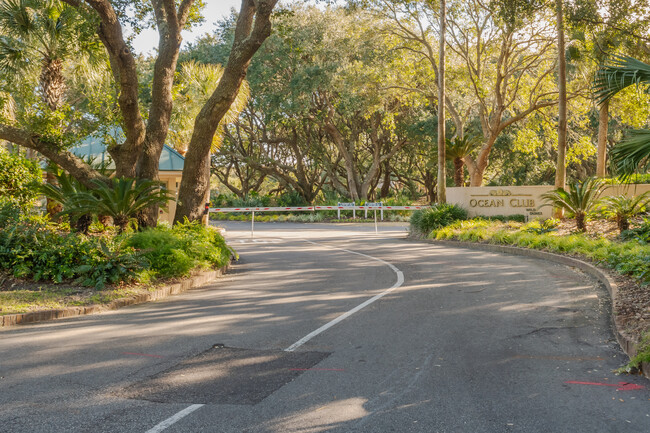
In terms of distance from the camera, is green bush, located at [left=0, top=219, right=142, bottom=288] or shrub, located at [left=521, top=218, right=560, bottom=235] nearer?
green bush, located at [left=0, top=219, right=142, bottom=288]

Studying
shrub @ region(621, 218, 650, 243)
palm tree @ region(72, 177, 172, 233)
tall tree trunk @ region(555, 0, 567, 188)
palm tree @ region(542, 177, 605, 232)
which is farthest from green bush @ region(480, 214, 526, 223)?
palm tree @ region(72, 177, 172, 233)

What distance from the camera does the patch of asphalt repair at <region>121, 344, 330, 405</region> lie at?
4.92 m

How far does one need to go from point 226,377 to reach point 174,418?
1.07m

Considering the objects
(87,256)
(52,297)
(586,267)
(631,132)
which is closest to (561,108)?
(586,267)

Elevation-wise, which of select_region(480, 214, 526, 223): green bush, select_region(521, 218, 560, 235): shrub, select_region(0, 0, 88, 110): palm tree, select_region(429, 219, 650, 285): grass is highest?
select_region(0, 0, 88, 110): palm tree

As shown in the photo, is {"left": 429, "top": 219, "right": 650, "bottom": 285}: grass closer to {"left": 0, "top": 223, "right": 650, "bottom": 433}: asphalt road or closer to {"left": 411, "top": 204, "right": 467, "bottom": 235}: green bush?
{"left": 411, "top": 204, "right": 467, "bottom": 235}: green bush

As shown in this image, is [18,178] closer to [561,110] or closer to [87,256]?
[87,256]

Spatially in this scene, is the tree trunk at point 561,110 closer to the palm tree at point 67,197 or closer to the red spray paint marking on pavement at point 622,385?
the palm tree at point 67,197

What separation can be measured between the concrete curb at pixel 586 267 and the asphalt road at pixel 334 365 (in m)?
0.14

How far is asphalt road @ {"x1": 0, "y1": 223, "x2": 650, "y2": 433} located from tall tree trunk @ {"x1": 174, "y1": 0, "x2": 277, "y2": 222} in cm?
447

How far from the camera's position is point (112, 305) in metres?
9.23

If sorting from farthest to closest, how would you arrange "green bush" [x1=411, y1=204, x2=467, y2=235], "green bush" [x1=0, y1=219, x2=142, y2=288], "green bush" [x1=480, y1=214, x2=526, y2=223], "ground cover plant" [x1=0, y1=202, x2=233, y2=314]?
1. "green bush" [x1=480, y1=214, x2=526, y2=223]
2. "green bush" [x1=411, y1=204, x2=467, y2=235]
3. "green bush" [x1=0, y1=219, x2=142, y2=288]
4. "ground cover plant" [x1=0, y1=202, x2=233, y2=314]

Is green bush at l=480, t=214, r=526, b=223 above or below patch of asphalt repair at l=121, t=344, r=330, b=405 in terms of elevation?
above

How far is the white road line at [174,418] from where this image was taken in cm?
422
